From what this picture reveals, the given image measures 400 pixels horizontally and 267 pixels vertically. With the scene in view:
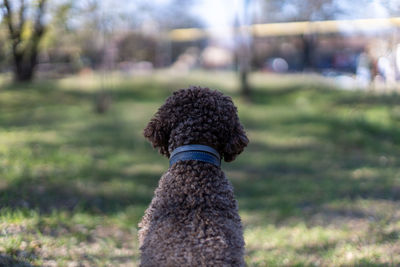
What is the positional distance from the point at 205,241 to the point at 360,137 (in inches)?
381

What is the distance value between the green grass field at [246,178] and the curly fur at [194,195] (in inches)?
71.2

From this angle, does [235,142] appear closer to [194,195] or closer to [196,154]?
[196,154]

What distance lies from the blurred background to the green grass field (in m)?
0.03

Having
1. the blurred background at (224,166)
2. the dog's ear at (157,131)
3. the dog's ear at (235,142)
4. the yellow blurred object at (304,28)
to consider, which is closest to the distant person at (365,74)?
the blurred background at (224,166)

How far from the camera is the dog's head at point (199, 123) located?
2.68 metres

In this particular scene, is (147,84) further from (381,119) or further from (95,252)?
(95,252)

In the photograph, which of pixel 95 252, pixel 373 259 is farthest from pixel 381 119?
pixel 95 252

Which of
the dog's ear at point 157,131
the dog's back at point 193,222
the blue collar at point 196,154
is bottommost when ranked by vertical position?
the dog's back at point 193,222

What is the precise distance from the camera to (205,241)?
231 cm

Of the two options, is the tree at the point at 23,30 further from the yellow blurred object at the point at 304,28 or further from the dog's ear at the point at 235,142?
the yellow blurred object at the point at 304,28

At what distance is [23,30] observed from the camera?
342 inches

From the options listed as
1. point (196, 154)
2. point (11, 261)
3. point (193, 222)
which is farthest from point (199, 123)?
point (11, 261)

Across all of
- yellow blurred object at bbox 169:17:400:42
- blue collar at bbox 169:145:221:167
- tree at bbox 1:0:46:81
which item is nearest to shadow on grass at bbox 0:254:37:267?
blue collar at bbox 169:145:221:167

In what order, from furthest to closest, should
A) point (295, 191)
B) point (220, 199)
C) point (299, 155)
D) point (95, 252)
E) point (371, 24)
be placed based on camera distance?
1. point (371, 24)
2. point (299, 155)
3. point (295, 191)
4. point (95, 252)
5. point (220, 199)
